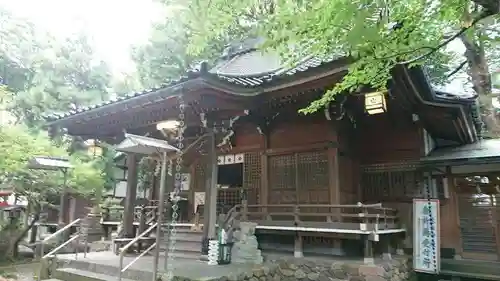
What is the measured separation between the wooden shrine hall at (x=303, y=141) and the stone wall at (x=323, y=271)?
0.58 metres

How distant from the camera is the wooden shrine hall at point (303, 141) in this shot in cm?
708

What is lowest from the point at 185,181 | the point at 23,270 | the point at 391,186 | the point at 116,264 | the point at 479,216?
the point at 23,270

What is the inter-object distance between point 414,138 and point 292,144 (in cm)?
327

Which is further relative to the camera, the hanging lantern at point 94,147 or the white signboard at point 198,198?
the white signboard at point 198,198

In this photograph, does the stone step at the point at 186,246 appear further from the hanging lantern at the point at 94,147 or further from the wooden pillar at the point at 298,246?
the hanging lantern at the point at 94,147

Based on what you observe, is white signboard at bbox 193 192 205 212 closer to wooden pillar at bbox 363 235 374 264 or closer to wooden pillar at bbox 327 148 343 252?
wooden pillar at bbox 327 148 343 252

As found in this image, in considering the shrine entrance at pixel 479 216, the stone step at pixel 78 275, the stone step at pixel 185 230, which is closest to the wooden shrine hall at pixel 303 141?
the stone step at pixel 185 230

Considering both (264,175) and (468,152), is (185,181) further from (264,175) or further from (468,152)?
(468,152)

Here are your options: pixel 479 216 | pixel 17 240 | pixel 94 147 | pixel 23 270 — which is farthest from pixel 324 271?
pixel 17 240

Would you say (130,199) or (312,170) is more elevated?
(312,170)

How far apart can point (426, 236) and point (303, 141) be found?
3.63 meters

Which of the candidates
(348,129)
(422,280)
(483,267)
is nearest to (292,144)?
(348,129)

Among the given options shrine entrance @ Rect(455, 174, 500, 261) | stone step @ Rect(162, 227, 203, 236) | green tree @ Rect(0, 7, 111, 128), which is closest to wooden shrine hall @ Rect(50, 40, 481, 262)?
stone step @ Rect(162, 227, 203, 236)

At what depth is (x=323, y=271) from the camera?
732 cm
